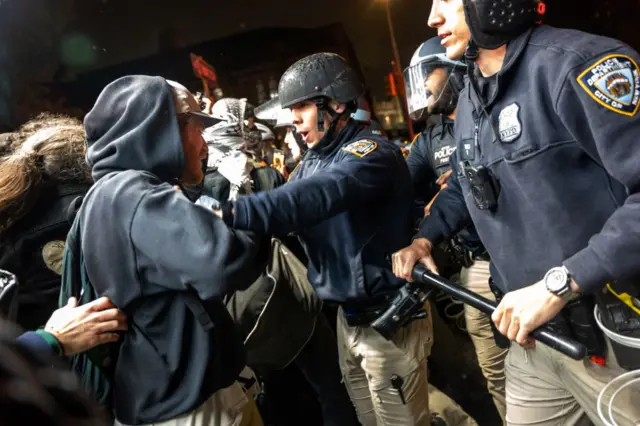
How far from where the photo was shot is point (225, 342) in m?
1.87

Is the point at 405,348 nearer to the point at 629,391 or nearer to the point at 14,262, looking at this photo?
the point at 629,391

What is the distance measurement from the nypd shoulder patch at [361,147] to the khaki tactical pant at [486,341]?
1.46 metres

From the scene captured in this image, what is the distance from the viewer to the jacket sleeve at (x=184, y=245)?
4.90 ft

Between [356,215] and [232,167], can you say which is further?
[232,167]

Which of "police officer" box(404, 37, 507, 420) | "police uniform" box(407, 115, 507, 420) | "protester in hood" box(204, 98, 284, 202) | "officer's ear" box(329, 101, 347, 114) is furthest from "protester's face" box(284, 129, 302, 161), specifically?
"officer's ear" box(329, 101, 347, 114)

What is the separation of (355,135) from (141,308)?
147 cm

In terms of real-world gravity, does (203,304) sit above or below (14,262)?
below

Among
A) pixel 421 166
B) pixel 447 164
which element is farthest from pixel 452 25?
pixel 421 166

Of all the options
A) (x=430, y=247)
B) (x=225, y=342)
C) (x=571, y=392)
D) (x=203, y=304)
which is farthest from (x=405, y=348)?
(x=203, y=304)

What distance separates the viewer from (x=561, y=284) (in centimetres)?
129

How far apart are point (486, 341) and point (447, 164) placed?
1.52 meters

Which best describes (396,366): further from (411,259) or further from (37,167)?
(37,167)

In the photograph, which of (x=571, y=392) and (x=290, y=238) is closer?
(x=571, y=392)

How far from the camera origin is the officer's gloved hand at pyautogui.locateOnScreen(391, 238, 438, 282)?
82.4 inches
